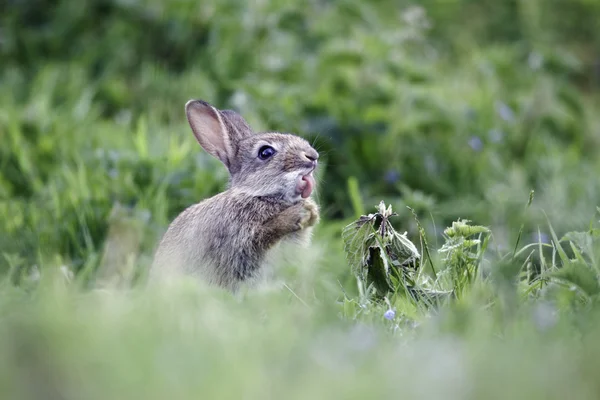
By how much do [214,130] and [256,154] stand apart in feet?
1.07

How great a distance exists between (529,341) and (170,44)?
17.3 ft

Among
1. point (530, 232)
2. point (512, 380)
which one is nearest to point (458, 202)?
point (530, 232)

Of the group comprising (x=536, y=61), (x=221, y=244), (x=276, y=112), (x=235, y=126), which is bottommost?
(x=536, y=61)

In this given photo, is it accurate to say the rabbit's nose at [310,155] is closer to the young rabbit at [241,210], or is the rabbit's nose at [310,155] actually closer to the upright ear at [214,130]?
the young rabbit at [241,210]

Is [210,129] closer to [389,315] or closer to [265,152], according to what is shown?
[265,152]

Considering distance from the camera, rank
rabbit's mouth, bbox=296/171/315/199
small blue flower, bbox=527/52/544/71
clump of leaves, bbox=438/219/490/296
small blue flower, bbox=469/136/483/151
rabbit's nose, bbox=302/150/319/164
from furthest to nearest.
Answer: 1. small blue flower, bbox=527/52/544/71
2. small blue flower, bbox=469/136/483/151
3. rabbit's nose, bbox=302/150/319/164
4. rabbit's mouth, bbox=296/171/315/199
5. clump of leaves, bbox=438/219/490/296

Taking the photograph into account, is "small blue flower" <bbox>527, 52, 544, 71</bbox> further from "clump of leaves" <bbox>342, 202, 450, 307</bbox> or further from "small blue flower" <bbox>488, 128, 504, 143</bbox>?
"clump of leaves" <bbox>342, 202, 450, 307</bbox>

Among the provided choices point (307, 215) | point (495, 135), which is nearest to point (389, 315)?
point (307, 215)

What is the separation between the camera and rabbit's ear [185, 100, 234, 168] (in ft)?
15.1

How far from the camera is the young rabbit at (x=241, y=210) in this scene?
156 inches

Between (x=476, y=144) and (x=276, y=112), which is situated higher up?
(x=276, y=112)

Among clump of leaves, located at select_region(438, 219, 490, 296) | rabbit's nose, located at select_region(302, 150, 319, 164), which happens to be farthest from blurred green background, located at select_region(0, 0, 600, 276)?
clump of leaves, located at select_region(438, 219, 490, 296)

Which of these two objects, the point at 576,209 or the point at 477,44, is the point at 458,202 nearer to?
the point at 576,209

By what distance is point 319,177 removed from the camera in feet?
18.3
